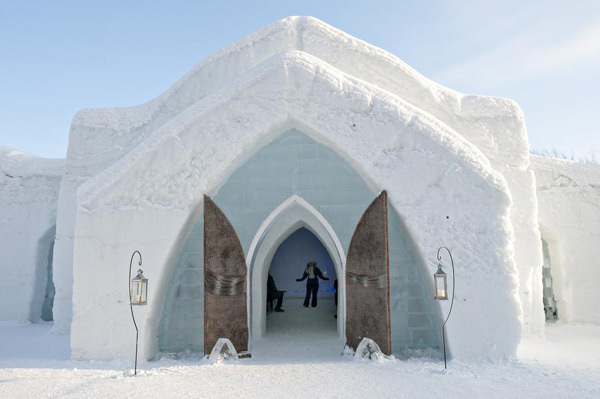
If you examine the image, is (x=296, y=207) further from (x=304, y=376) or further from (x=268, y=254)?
(x=304, y=376)

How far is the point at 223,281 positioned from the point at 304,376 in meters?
1.67

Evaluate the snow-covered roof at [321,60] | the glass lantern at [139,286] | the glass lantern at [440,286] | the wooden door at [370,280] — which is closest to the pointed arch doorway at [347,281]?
the wooden door at [370,280]

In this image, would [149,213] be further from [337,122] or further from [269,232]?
[337,122]

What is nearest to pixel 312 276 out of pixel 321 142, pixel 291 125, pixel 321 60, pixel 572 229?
pixel 321 142

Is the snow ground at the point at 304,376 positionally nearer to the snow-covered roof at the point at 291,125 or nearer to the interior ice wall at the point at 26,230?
the snow-covered roof at the point at 291,125

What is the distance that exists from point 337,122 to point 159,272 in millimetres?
3136

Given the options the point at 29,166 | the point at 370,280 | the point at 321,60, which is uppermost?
the point at 321,60

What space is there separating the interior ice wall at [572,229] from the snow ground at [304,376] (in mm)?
2174

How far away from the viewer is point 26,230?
9820 millimetres

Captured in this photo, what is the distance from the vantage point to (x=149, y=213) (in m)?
5.98

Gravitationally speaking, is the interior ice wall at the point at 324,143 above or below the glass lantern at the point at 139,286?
above

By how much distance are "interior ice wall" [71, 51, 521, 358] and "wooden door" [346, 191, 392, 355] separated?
37 cm

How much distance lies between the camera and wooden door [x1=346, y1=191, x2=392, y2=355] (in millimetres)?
5676

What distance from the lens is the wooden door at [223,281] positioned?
19.1 feet
